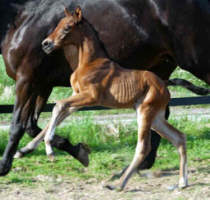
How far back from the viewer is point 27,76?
5461 mm

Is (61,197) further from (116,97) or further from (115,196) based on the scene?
(116,97)

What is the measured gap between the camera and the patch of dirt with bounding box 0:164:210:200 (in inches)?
181

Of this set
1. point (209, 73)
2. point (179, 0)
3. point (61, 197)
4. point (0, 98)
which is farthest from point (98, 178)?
point (0, 98)

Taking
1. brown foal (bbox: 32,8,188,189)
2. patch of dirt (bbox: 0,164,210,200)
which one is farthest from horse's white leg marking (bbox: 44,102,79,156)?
patch of dirt (bbox: 0,164,210,200)

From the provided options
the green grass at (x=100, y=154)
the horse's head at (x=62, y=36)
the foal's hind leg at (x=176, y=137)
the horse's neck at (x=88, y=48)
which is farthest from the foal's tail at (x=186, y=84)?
the green grass at (x=100, y=154)

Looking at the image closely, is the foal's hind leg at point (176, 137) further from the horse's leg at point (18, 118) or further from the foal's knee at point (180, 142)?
the horse's leg at point (18, 118)

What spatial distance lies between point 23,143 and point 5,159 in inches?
75.8

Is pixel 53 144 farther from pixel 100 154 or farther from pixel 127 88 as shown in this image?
pixel 100 154

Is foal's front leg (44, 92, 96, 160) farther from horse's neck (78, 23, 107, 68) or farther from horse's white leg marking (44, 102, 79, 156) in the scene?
horse's neck (78, 23, 107, 68)

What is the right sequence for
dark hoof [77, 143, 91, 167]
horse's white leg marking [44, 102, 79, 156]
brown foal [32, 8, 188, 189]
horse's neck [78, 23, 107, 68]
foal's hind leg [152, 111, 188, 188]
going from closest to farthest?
horse's white leg marking [44, 102, 79, 156], brown foal [32, 8, 188, 189], foal's hind leg [152, 111, 188, 188], horse's neck [78, 23, 107, 68], dark hoof [77, 143, 91, 167]

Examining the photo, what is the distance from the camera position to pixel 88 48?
498 centimetres

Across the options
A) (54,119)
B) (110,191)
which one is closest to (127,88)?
(54,119)

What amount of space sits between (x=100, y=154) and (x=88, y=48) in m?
2.09

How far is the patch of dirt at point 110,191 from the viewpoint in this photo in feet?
15.1
